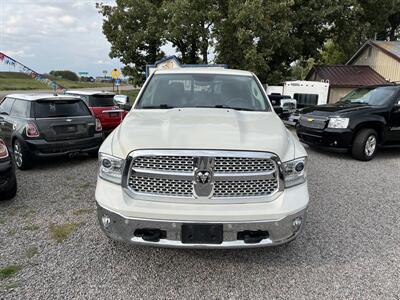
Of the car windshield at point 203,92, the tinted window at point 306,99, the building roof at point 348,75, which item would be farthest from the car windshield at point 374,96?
the building roof at point 348,75

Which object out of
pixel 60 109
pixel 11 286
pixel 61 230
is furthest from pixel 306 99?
pixel 11 286

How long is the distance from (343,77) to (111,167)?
21.8 metres

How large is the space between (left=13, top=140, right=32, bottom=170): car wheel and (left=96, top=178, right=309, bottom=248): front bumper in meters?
4.34

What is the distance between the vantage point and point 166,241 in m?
2.62

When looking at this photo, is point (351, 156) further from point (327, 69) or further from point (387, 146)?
point (327, 69)

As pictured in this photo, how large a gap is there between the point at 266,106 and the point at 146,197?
2.08 meters

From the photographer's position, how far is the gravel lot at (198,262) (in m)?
2.73

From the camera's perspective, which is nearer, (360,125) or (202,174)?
(202,174)

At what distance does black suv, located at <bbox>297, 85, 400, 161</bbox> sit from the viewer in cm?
725

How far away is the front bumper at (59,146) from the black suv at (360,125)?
514 centimetres

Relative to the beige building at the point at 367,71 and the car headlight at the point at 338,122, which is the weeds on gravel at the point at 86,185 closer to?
the car headlight at the point at 338,122

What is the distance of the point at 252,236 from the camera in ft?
8.70

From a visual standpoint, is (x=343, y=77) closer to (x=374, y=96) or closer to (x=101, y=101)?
(x=374, y=96)

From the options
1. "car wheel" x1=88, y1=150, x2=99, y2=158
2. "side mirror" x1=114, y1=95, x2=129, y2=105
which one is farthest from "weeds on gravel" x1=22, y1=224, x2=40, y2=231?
"car wheel" x1=88, y1=150, x2=99, y2=158
